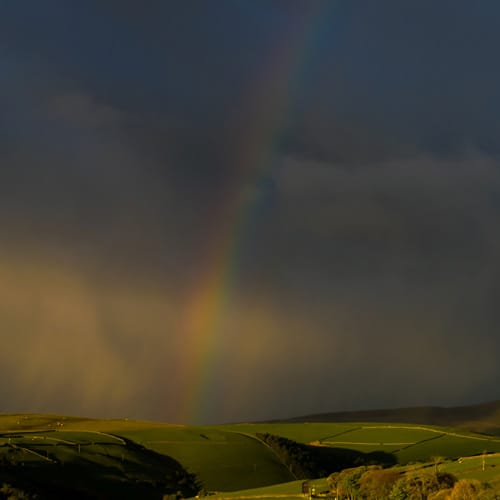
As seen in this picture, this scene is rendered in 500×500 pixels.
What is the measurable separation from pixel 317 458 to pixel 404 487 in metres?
87.3

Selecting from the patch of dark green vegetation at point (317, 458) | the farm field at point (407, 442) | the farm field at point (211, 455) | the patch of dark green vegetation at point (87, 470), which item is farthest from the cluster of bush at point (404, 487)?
the farm field at point (407, 442)

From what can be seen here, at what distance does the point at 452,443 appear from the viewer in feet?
579

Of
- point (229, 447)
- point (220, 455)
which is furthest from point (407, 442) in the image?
point (220, 455)

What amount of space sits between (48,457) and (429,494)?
7181cm

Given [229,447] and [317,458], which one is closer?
[317,458]

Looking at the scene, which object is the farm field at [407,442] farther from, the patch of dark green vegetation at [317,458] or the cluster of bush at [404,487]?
the cluster of bush at [404,487]

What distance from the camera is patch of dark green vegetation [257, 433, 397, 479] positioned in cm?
14450

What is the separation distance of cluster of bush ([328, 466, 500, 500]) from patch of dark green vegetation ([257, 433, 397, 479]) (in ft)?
Result: 193

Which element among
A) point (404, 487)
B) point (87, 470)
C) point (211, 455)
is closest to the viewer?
point (404, 487)

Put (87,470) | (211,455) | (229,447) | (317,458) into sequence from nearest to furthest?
1. (87,470)
2. (211,455)
3. (317,458)
4. (229,447)

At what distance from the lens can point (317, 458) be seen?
154m

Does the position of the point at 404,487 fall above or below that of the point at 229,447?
below

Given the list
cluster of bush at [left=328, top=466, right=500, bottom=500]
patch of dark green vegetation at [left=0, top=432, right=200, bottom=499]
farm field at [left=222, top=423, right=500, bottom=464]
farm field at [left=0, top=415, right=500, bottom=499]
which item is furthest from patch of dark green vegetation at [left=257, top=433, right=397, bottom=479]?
cluster of bush at [left=328, top=466, right=500, bottom=500]

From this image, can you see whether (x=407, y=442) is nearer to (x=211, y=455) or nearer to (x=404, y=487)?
(x=211, y=455)
